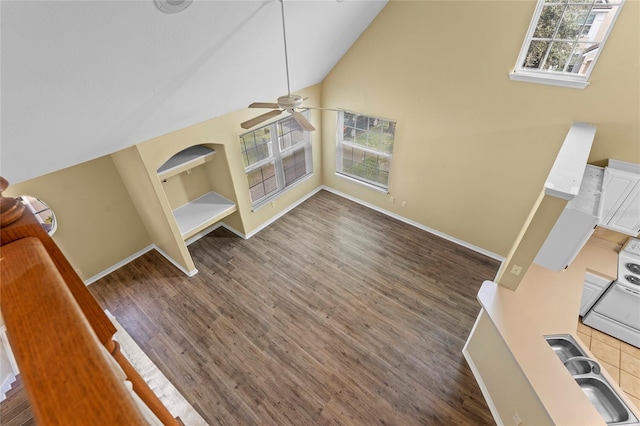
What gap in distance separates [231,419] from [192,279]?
2.28 m

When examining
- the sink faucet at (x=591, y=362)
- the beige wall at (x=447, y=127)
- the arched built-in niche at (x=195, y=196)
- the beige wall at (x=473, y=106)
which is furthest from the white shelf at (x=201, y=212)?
the sink faucet at (x=591, y=362)

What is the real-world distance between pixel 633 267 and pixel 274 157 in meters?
5.49

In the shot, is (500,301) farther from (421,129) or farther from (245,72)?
(245,72)

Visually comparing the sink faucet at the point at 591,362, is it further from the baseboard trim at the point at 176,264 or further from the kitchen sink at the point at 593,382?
the baseboard trim at the point at 176,264

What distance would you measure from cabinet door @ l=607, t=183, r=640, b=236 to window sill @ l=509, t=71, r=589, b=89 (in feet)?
4.30

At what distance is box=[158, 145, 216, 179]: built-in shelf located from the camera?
421 centimetres

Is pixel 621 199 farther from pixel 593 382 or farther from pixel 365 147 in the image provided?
pixel 365 147

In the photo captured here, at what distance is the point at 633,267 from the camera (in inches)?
148

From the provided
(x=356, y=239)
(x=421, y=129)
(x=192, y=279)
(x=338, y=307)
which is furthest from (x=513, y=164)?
(x=192, y=279)

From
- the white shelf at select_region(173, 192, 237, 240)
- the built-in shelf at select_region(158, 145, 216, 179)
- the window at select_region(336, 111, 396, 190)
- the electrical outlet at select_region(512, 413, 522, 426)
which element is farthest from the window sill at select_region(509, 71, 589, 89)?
the white shelf at select_region(173, 192, 237, 240)

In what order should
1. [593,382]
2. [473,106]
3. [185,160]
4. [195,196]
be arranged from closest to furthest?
1. [593,382]
2. [473,106]
3. [185,160]
4. [195,196]

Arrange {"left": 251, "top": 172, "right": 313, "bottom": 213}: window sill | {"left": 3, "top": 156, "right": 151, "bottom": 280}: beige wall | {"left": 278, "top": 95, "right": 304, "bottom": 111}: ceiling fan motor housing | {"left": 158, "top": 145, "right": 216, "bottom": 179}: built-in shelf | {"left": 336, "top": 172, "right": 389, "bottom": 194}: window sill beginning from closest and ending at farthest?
{"left": 278, "top": 95, "right": 304, "bottom": 111}: ceiling fan motor housing
{"left": 3, "top": 156, "right": 151, "bottom": 280}: beige wall
{"left": 158, "top": 145, "right": 216, "bottom": 179}: built-in shelf
{"left": 251, "top": 172, "right": 313, "bottom": 213}: window sill
{"left": 336, "top": 172, "right": 389, "bottom": 194}: window sill

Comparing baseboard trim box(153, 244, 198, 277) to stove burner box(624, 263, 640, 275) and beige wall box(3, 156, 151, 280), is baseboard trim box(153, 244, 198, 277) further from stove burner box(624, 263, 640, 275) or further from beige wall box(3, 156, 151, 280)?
stove burner box(624, 263, 640, 275)

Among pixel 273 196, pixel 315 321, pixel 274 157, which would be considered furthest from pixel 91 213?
pixel 315 321
